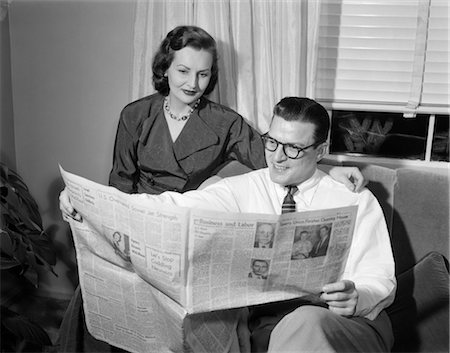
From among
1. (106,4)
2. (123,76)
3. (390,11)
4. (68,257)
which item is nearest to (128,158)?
(123,76)

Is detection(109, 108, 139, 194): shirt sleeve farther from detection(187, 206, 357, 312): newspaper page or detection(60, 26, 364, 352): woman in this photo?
detection(187, 206, 357, 312): newspaper page

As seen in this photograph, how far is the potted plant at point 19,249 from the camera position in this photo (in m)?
2.18

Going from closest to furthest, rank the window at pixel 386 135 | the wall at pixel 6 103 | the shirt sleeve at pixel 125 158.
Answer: the shirt sleeve at pixel 125 158
the window at pixel 386 135
the wall at pixel 6 103

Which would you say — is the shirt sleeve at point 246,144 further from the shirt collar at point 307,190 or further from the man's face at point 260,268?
the man's face at point 260,268

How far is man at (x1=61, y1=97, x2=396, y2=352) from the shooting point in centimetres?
143

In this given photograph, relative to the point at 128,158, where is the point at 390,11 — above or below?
above

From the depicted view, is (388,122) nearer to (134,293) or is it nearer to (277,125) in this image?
(277,125)

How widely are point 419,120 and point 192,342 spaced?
146 centimetres

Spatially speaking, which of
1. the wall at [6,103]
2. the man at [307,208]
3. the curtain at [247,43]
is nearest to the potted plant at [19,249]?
the wall at [6,103]

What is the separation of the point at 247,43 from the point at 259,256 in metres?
1.05

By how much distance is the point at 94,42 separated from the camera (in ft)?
8.11

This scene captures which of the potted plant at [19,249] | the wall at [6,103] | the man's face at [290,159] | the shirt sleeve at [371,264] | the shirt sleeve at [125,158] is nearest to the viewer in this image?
the shirt sleeve at [371,264]

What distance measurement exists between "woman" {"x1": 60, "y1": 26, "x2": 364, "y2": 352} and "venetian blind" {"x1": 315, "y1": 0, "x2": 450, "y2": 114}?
397mm

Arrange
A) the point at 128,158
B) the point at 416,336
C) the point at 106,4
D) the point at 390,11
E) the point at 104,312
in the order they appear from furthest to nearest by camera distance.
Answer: the point at 106,4 < the point at 390,11 < the point at 128,158 < the point at 416,336 < the point at 104,312
